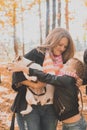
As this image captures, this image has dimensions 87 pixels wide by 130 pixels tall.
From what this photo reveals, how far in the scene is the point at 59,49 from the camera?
419cm

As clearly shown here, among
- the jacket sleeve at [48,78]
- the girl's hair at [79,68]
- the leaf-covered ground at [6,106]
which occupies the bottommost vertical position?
the leaf-covered ground at [6,106]

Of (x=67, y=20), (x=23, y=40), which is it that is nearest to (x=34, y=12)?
(x=23, y=40)

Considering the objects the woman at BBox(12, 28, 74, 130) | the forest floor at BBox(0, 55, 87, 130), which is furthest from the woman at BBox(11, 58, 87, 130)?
the forest floor at BBox(0, 55, 87, 130)

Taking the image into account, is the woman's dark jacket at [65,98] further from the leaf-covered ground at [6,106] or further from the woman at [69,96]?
the leaf-covered ground at [6,106]

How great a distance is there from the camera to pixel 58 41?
411 centimetres

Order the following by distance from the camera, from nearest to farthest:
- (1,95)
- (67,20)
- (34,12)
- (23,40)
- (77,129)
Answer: (77,129), (1,95), (67,20), (34,12), (23,40)

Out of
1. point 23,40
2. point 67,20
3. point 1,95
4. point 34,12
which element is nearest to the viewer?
point 1,95

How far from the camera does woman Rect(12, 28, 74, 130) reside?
163 inches

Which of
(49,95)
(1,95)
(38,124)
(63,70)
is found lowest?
(1,95)

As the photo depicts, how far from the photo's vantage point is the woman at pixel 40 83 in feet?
13.6

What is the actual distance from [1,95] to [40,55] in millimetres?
9839

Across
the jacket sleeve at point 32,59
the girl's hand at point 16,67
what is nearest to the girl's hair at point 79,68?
the jacket sleeve at point 32,59

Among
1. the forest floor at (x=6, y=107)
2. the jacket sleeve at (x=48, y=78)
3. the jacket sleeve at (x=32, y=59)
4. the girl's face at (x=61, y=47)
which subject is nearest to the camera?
the jacket sleeve at (x=48, y=78)

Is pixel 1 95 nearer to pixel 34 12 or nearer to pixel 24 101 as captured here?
pixel 24 101
